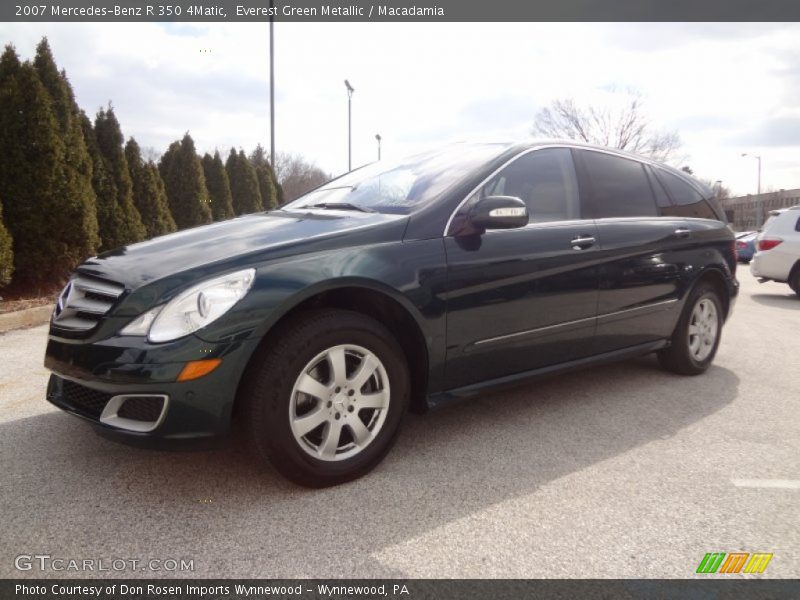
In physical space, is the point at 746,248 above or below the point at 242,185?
below

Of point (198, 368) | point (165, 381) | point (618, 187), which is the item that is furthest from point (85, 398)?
point (618, 187)

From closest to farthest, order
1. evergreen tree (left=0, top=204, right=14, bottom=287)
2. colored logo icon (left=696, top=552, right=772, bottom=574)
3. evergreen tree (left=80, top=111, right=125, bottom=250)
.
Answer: colored logo icon (left=696, top=552, right=772, bottom=574), evergreen tree (left=0, top=204, right=14, bottom=287), evergreen tree (left=80, top=111, right=125, bottom=250)

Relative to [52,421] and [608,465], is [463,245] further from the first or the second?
[52,421]

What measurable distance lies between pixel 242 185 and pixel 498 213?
19.6 metres

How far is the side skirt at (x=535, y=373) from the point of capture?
287 cm

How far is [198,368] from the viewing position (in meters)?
2.20

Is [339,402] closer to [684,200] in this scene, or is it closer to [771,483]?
[771,483]

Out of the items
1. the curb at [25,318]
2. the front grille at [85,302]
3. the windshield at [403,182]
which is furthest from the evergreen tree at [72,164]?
the front grille at [85,302]

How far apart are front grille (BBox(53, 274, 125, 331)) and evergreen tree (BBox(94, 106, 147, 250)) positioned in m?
7.47

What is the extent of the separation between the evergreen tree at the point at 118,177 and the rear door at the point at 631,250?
8.05 m

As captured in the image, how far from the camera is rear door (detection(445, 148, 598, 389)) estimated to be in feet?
9.42

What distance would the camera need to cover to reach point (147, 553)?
2.02 meters

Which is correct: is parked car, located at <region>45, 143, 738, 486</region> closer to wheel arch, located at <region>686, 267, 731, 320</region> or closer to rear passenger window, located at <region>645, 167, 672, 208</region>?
rear passenger window, located at <region>645, 167, 672, 208</region>

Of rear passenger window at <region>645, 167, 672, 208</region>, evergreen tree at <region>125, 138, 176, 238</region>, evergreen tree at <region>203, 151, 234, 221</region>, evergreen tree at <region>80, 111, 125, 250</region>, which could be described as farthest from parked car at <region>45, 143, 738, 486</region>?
evergreen tree at <region>203, 151, 234, 221</region>
